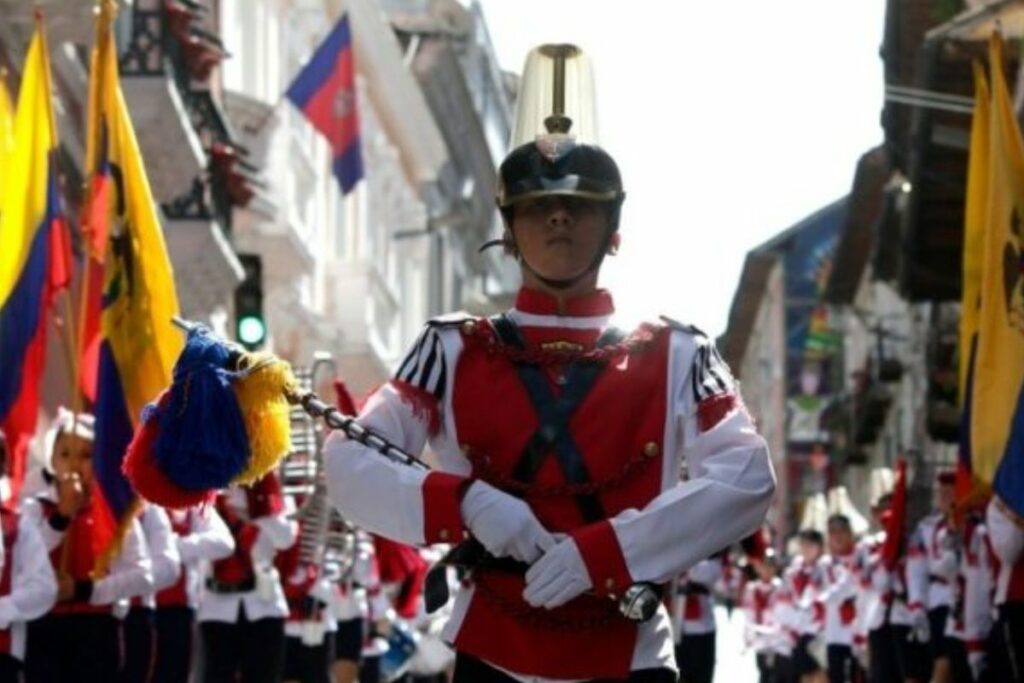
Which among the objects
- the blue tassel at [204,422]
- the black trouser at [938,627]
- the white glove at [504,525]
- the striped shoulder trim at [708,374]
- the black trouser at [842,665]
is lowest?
the black trouser at [842,665]

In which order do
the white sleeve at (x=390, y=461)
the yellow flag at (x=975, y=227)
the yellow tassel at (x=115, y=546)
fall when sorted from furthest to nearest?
the yellow flag at (x=975, y=227) → the yellow tassel at (x=115, y=546) → the white sleeve at (x=390, y=461)

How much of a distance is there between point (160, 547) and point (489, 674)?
8.14 metres

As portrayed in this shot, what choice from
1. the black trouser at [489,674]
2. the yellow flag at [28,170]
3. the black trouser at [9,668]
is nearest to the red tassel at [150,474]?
the black trouser at [489,674]

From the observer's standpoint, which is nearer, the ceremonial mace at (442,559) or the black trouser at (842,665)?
the ceremonial mace at (442,559)

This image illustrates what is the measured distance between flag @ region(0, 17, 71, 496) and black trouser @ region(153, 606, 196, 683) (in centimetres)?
258

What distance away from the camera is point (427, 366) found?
840 centimetres

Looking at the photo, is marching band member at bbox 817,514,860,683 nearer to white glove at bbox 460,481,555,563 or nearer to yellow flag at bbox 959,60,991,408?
yellow flag at bbox 959,60,991,408

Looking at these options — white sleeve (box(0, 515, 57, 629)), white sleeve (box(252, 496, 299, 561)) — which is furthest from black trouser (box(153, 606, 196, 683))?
white sleeve (box(0, 515, 57, 629))

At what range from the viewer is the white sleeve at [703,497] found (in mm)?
8039

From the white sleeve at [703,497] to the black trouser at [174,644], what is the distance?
420 inches

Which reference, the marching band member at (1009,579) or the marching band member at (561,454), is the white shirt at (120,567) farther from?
A: the marching band member at (561,454)

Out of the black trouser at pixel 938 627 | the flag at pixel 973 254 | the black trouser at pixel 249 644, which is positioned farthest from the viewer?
the black trouser at pixel 938 627

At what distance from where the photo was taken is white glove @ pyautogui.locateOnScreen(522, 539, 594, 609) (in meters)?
7.93

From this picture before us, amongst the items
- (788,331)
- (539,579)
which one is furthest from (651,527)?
(788,331)
